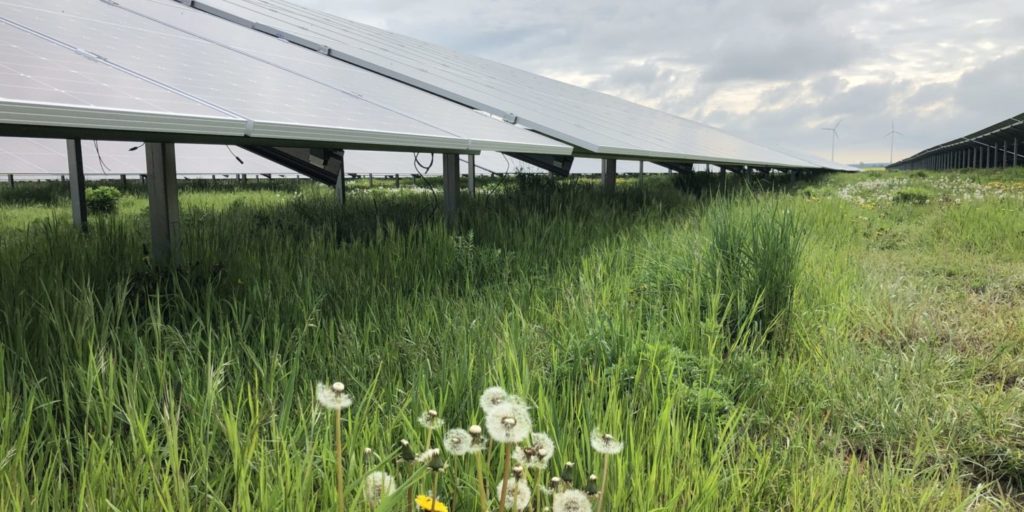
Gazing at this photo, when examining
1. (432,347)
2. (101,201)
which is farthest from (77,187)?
(101,201)

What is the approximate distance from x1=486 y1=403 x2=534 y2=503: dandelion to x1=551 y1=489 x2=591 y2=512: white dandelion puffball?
9 centimetres

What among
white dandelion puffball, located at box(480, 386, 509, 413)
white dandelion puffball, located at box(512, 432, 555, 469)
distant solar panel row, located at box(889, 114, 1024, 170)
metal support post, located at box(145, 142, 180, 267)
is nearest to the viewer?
white dandelion puffball, located at box(512, 432, 555, 469)

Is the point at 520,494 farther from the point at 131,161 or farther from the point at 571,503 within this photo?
the point at 131,161

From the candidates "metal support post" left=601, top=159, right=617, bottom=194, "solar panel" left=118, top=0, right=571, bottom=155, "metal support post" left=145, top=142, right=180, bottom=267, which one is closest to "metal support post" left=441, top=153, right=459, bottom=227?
"solar panel" left=118, top=0, right=571, bottom=155

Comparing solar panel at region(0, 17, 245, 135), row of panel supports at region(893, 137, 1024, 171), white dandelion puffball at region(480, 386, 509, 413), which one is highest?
row of panel supports at region(893, 137, 1024, 171)

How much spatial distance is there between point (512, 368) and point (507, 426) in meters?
1.17

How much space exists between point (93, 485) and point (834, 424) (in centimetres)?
245

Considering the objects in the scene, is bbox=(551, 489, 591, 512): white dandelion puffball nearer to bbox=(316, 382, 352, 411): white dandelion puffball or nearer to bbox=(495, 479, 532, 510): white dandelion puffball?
bbox=(495, 479, 532, 510): white dandelion puffball

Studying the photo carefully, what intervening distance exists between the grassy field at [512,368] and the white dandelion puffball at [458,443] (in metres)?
0.10

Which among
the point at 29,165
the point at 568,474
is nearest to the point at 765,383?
the point at 568,474

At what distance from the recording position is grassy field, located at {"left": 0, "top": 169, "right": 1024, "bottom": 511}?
160 centimetres

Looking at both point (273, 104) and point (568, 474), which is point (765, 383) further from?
point (273, 104)

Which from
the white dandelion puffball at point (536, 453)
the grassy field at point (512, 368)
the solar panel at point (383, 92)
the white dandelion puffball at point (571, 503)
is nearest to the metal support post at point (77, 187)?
the grassy field at point (512, 368)

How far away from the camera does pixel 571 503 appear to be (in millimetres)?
1006
